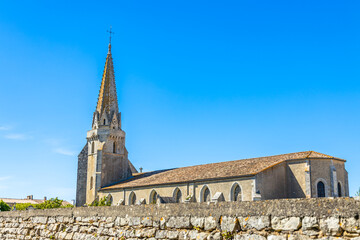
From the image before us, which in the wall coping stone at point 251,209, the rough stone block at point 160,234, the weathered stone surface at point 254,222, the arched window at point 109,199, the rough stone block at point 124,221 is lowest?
the rough stone block at point 160,234

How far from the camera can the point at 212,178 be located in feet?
124

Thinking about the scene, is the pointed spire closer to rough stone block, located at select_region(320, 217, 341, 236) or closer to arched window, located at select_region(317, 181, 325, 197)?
arched window, located at select_region(317, 181, 325, 197)

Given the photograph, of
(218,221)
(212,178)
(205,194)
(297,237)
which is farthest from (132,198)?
(297,237)

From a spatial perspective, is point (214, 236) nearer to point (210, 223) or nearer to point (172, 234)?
point (210, 223)

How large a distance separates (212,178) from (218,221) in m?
32.9

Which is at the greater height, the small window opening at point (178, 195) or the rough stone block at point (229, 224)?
the small window opening at point (178, 195)

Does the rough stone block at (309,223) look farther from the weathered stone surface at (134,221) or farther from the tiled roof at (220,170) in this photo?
the tiled roof at (220,170)

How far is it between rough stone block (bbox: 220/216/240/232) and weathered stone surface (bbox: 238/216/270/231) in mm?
70

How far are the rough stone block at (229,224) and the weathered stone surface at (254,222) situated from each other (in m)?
0.07

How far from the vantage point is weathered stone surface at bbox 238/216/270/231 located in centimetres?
488

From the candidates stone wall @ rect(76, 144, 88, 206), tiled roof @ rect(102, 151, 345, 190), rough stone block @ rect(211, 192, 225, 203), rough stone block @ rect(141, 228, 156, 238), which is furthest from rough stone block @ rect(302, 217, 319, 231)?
stone wall @ rect(76, 144, 88, 206)

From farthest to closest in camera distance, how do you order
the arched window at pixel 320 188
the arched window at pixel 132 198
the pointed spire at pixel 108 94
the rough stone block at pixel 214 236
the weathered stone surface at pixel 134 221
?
1. the pointed spire at pixel 108 94
2. the arched window at pixel 132 198
3. the arched window at pixel 320 188
4. the weathered stone surface at pixel 134 221
5. the rough stone block at pixel 214 236

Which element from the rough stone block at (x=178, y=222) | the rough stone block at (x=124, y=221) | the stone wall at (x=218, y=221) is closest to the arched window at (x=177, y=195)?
the stone wall at (x=218, y=221)

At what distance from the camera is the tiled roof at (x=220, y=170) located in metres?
36.6
